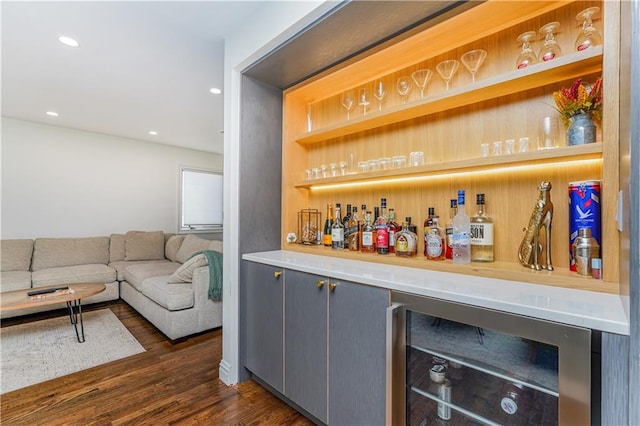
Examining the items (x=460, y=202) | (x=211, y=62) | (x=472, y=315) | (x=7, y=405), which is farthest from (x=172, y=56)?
(x=472, y=315)

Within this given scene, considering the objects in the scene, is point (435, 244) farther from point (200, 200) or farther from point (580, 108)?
point (200, 200)

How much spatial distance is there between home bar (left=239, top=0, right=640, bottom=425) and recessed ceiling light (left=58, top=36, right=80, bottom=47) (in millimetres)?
1421

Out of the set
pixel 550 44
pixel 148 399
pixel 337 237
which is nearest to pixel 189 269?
pixel 148 399

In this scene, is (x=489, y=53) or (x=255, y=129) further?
(x=255, y=129)

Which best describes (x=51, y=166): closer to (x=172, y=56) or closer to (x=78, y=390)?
(x=172, y=56)

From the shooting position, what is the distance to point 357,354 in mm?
1274

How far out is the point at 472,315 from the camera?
0.97 meters

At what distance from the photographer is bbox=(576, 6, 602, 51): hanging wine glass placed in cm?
112

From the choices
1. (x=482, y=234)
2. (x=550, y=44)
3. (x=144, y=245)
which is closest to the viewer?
(x=550, y=44)

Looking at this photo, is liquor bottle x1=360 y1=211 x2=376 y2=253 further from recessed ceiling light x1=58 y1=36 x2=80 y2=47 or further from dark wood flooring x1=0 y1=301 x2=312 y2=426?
recessed ceiling light x1=58 y1=36 x2=80 y2=47

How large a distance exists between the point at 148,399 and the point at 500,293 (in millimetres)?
2093

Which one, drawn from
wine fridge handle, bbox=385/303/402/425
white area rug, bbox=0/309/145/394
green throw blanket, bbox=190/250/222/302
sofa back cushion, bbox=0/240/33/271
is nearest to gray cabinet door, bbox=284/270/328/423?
wine fridge handle, bbox=385/303/402/425

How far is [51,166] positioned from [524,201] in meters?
5.74

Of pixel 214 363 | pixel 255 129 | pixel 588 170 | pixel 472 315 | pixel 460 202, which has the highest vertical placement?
pixel 255 129
